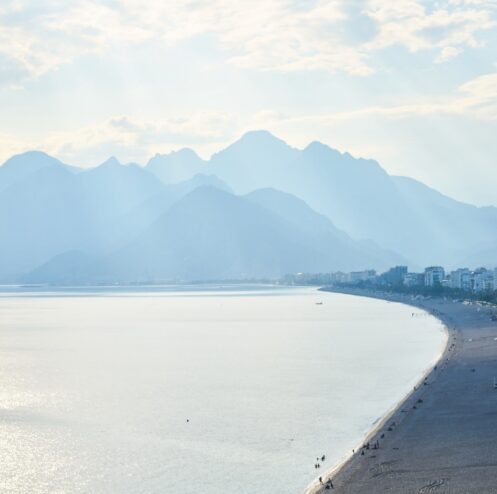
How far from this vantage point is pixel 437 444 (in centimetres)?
3400

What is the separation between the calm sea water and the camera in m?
32.9

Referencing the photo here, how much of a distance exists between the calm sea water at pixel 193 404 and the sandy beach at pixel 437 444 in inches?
74.0

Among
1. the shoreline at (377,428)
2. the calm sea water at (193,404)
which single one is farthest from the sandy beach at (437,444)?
the calm sea water at (193,404)

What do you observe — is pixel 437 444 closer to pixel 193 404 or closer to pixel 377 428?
pixel 377 428

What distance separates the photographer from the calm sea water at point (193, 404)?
32906 millimetres

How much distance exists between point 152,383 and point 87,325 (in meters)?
62.8

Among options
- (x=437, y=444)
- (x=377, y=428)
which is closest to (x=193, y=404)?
(x=377, y=428)

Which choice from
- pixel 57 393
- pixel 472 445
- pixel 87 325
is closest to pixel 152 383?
pixel 57 393

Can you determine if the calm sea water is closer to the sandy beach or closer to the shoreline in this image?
the shoreline

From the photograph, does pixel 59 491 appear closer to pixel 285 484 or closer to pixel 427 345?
pixel 285 484

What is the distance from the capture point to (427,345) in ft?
261

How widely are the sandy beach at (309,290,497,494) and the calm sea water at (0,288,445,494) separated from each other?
6.17 feet

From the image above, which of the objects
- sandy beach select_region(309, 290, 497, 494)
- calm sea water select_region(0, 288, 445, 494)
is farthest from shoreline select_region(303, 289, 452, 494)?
calm sea water select_region(0, 288, 445, 494)

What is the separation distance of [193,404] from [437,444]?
1739 centimetres
